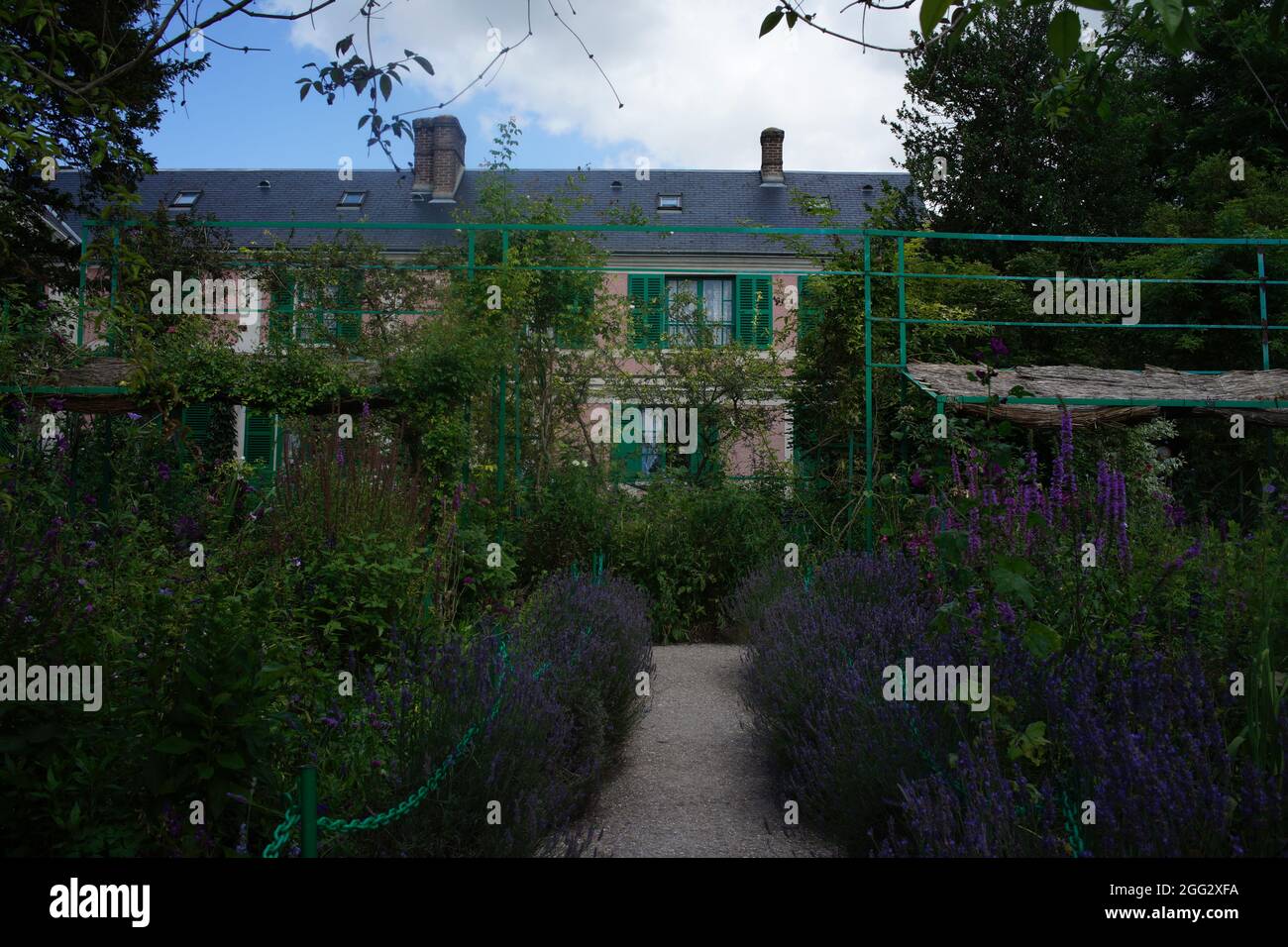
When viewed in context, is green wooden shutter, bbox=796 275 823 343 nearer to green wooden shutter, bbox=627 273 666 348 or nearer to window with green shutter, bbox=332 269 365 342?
green wooden shutter, bbox=627 273 666 348

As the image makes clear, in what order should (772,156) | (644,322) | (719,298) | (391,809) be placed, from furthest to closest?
1. (772,156)
2. (719,298)
3. (644,322)
4. (391,809)

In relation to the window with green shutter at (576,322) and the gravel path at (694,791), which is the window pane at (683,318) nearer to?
Result: the window with green shutter at (576,322)

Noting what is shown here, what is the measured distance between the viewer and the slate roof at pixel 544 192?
2339 centimetres

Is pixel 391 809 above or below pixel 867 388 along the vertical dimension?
below

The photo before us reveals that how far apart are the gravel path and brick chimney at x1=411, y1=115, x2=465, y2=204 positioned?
22.2 m

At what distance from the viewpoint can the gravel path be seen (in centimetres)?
337

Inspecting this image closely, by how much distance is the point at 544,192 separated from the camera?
2333 centimetres

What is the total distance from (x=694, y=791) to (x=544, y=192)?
2112 centimetres

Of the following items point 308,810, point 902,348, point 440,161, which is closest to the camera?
point 308,810

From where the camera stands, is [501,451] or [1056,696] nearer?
[1056,696]

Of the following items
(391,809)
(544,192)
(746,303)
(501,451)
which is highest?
(544,192)

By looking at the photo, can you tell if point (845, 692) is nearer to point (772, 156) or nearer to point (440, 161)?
→ point (772, 156)

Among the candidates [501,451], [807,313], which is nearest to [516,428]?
[501,451]

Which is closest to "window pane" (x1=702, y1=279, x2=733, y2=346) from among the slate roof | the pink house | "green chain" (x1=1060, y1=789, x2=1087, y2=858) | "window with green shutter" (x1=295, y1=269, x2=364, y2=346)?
the pink house
